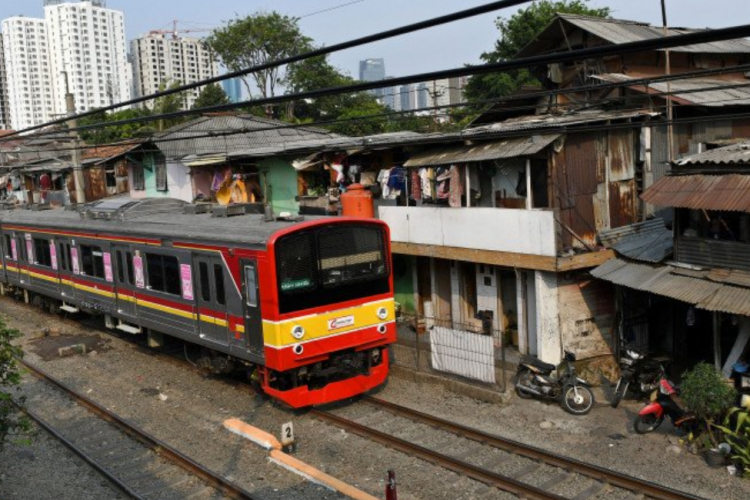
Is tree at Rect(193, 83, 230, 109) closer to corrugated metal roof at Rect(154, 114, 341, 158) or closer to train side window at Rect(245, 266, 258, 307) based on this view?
corrugated metal roof at Rect(154, 114, 341, 158)

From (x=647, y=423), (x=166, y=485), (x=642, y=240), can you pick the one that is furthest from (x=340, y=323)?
(x=642, y=240)

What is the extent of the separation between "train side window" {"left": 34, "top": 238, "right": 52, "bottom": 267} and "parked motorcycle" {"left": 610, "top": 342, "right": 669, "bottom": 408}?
555 inches

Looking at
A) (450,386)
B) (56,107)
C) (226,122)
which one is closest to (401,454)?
(450,386)

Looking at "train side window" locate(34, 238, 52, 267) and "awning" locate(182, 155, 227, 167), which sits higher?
"awning" locate(182, 155, 227, 167)

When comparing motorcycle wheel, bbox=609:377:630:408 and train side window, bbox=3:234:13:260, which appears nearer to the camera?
motorcycle wheel, bbox=609:377:630:408

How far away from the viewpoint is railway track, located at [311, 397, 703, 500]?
824 cm

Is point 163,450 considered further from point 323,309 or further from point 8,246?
point 8,246

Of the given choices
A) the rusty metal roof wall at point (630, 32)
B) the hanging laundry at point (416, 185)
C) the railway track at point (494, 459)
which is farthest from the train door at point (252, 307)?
the rusty metal roof wall at point (630, 32)

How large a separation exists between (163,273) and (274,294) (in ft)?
12.5

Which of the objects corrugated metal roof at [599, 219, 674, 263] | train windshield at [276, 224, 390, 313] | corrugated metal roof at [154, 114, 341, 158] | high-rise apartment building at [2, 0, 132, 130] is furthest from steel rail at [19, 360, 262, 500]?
high-rise apartment building at [2, 0, 132, 130]

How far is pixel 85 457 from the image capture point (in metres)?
9.82

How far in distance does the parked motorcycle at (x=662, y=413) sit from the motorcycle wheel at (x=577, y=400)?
92 cm

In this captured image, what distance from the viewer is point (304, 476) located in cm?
900

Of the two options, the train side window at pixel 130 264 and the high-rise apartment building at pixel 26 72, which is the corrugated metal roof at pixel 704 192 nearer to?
the train side window at pixel 130 264
